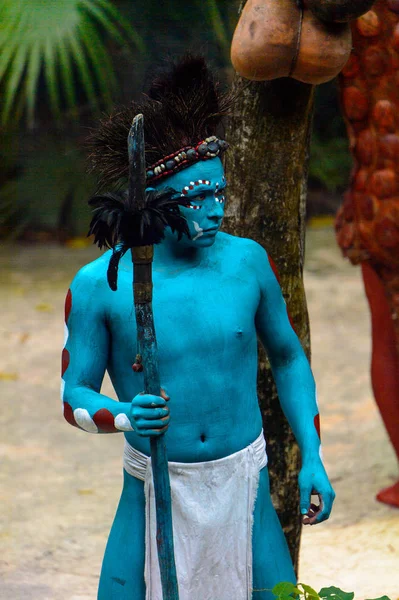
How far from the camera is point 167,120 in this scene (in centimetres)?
249

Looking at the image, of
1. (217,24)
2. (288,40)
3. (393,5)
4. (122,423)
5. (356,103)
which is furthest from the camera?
(217,24)

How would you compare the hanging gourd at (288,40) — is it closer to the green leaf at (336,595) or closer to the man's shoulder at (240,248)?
the man's shoulder at (240,248)

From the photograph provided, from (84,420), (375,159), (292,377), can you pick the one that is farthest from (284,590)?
(375,159)

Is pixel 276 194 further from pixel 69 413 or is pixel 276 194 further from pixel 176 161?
pixel 69 413

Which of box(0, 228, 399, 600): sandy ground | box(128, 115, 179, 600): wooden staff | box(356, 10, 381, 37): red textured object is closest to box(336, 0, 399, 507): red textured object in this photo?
box(356, 10, 381, 37): red textured object

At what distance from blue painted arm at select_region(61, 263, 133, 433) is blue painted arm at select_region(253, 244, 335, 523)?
1.31ft

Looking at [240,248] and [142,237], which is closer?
[142,237]

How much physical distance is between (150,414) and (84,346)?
345 mm

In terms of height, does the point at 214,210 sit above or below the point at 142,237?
above

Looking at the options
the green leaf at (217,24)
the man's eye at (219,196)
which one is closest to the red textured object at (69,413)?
the man's eye at (219,196)

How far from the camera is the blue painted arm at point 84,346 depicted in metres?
2.46

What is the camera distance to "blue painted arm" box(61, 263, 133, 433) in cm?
246

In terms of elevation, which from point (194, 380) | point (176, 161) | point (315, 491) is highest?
point (176, 161)

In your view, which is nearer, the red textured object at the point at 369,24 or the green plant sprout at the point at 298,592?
the green plant sprout at the point at 298,592
